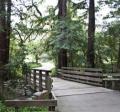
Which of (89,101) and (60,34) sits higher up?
(60,34)

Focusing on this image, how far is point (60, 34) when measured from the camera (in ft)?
87.1

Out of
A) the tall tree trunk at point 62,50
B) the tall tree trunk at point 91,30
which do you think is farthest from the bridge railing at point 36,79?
the tall tree trunk at point 62,50

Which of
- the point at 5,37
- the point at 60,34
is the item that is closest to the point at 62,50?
the point at 60,34

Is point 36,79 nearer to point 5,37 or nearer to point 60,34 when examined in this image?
point 5,37

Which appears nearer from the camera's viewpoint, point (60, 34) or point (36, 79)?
point (36, 79)

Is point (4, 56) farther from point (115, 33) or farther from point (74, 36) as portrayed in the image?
point (115, 33)

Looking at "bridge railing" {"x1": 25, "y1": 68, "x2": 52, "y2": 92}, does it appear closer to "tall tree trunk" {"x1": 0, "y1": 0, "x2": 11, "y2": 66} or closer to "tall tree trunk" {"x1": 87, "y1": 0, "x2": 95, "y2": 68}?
"tall tree trunk" {"x1": 0, "y1": 0, "x2": 11, "y2": 66}

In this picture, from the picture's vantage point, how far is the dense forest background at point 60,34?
17.6 m

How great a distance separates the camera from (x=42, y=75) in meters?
16.8

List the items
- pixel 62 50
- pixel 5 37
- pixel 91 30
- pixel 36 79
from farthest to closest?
pixel 62 50 → pixel 91 30 → pixel 5 37 → pixel 36 79

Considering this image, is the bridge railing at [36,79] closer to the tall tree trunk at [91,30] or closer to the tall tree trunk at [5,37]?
the tall tree trunk at [5,37]

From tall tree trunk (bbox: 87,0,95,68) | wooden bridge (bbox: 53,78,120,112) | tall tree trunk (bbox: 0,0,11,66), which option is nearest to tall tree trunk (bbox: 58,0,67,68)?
tall tree trunk (bbox: 87,0,95,68)

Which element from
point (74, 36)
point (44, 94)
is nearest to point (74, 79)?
point (74, 36)

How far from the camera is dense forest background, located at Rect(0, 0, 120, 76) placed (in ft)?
57.7
